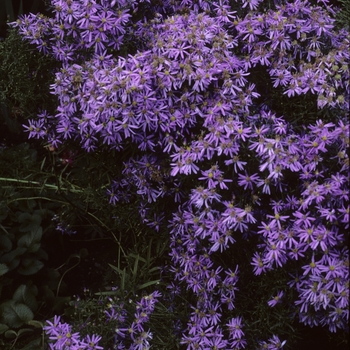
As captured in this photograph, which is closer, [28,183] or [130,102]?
[130,102]

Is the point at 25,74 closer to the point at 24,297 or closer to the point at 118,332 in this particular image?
the point at 24,297

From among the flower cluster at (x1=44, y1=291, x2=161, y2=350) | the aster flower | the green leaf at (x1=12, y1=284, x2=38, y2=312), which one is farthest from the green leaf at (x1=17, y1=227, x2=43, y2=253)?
the aster flower

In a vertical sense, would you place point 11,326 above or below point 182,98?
below

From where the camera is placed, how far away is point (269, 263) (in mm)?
2121

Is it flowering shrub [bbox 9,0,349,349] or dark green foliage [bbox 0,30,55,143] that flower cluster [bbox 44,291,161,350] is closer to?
flowering shrub [bbox 9,0,349,349]

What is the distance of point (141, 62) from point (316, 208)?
84 cm

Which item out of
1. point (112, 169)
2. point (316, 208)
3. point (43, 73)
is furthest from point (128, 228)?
point (316, 208)

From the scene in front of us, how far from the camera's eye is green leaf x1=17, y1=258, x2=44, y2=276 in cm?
278

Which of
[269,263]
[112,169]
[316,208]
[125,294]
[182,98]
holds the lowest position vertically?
[125,294]

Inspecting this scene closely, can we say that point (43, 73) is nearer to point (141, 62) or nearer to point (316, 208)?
point (141, 62)

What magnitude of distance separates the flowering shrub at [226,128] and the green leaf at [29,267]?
0.61 m

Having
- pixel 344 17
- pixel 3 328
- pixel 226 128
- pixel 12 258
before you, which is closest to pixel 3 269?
pixel 12 258

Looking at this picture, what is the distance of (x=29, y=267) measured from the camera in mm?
2803

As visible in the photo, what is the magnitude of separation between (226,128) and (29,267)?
121 centimetres
